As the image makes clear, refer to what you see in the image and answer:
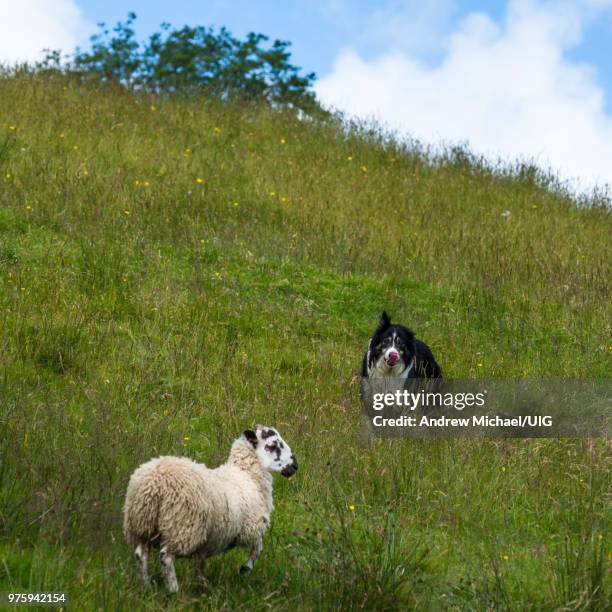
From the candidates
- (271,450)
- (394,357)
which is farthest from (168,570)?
(394,357)

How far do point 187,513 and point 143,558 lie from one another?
0.36 metres

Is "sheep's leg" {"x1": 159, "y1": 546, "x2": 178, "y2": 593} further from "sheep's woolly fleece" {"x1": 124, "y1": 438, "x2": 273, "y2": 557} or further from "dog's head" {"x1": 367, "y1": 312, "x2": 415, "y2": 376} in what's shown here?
"dog's head" {"x1": 367, "y1": 312, "x2": 415, "y2": 376}

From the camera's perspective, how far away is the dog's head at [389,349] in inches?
382

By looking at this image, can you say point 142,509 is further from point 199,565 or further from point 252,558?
point 252,558

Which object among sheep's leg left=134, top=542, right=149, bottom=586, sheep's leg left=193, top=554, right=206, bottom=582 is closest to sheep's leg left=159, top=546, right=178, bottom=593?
sheep's leg left=134, top=542, right=149, bottom=586

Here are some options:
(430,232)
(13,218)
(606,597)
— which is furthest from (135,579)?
(430,232)

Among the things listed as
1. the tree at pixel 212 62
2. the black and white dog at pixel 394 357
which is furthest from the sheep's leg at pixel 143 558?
A: the tree at pixel 212 62

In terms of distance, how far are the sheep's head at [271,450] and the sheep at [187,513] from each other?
0.63 ft

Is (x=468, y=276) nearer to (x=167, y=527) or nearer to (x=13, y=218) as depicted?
(x=13, y=218)

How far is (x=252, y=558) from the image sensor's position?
6168 mm

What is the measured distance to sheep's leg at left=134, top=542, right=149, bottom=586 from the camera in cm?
563

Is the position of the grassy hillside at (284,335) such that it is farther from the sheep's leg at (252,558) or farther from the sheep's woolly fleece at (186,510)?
the sheep's woolly fleece at (186,510)

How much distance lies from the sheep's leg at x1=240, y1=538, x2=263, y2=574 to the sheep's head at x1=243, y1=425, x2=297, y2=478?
18.6 inches

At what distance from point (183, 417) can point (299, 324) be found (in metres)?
3.23
